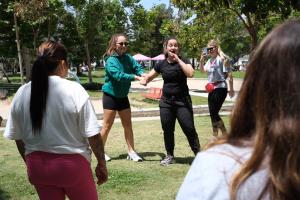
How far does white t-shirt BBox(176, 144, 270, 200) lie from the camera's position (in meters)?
1.31

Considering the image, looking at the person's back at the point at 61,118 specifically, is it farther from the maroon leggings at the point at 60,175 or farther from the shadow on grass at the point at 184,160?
the shadow on grass at the point at 184,160

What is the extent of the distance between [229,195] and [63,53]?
2159 millimetres

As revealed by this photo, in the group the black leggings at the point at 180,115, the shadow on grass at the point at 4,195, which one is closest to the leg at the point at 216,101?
the black leggings at the point at 180,115

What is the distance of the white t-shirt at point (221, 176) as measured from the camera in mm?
1312

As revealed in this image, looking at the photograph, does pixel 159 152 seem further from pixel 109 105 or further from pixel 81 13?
pixel 81 13

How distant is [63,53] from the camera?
3.26 m

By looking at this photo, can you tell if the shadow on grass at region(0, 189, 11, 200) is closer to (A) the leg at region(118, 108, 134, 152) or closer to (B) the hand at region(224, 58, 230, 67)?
(A) the leg at region(118, 108, 134, 152)

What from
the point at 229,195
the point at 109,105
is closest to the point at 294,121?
the point at 229,195

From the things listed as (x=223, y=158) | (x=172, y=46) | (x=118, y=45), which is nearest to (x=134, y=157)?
(x=118, y=45)

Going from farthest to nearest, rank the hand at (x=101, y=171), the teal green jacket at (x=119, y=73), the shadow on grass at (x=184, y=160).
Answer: the shadow on grass at (x=184, y=160), the teal green jacket at (x=119, y=73), the hand at (x=101, y=171)

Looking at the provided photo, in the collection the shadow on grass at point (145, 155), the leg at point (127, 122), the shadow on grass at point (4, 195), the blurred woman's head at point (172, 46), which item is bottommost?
the shadow on grass at point (4, 195)

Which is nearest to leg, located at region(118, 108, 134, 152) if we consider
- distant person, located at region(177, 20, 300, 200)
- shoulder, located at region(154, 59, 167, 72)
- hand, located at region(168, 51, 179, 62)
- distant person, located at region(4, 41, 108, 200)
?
shoulder, located at region(154, 59, 167, 72)

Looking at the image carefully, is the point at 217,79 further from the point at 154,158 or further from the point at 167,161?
the point at 167,161

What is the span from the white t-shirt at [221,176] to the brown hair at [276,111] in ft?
0.06
